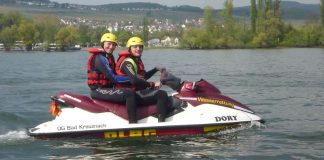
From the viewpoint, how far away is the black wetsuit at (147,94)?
908 centimetres

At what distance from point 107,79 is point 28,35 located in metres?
96.1

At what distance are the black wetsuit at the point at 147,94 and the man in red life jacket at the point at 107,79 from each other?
7.4 inches

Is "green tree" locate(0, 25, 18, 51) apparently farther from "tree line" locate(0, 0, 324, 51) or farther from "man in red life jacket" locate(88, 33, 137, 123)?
"man in red life jacket" locate(88, 33, 137, 123)

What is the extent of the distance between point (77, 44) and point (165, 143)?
4214 inches

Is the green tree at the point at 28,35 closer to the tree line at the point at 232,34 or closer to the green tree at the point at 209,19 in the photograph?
the tree line at the point at 232,34

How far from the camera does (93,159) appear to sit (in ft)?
27.5

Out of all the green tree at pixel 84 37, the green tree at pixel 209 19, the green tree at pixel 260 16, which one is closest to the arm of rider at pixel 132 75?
the green tree at pixel 260 16

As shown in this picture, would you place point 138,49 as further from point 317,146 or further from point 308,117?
point 308,117

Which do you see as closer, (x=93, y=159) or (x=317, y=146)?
(x=93, y=159)

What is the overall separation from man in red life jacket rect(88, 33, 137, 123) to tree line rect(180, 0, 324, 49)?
8054 centimetres

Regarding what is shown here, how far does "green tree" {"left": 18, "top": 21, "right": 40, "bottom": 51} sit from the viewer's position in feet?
330

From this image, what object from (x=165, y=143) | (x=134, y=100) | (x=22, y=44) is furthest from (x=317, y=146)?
(x=22, y=44)

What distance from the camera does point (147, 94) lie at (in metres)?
9.28

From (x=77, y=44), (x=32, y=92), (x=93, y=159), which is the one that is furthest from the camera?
(x=77, y=44)
